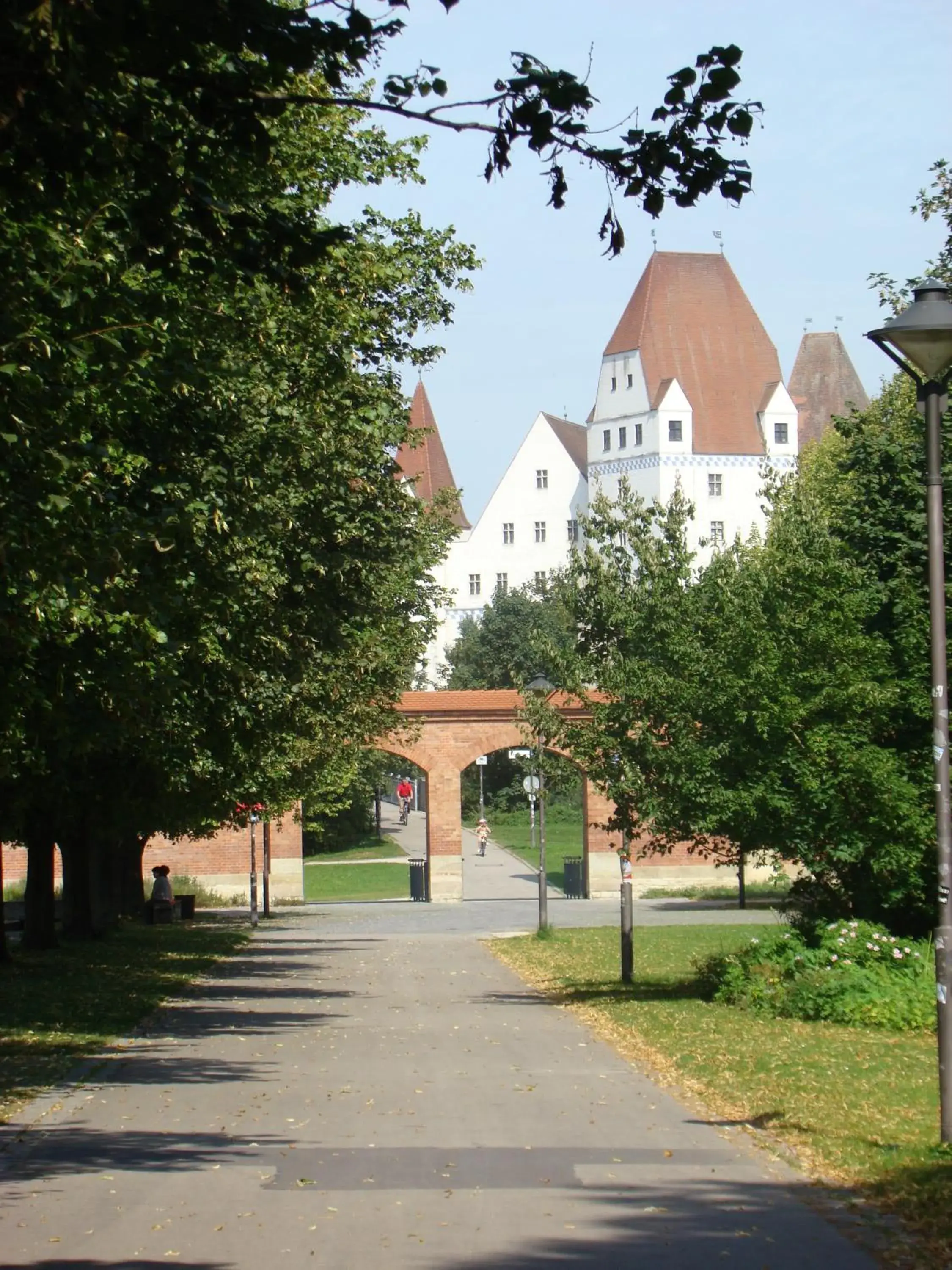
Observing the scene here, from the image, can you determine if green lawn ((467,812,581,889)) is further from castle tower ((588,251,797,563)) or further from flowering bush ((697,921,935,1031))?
flowering bush ((697,921,935,1031))

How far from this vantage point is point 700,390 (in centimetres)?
10494

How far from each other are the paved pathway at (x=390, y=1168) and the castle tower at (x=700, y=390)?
297 feet

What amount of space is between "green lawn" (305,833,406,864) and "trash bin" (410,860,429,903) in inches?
736

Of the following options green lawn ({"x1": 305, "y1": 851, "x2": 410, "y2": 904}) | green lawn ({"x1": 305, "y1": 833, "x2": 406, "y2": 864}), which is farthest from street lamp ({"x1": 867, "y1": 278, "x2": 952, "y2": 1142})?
green lawn ({"x1": 305, "y1": 833, "x2": 406, "y2": 864})

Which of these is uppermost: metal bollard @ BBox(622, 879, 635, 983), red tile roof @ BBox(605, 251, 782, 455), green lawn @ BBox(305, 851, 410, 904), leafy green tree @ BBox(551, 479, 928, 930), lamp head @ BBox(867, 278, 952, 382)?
red tile roof @ BBox(605, 251, 782, 455)

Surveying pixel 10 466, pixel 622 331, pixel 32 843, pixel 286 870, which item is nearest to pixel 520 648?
pixel 622 331

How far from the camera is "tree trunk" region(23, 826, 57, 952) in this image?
26.3 metres

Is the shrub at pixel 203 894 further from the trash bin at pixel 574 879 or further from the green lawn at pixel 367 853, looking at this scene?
the green lawn at pixel 367 853

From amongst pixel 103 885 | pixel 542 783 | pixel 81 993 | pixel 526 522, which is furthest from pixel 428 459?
pixel 81 993

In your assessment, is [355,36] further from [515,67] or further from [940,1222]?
[940,1222]

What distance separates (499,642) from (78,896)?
6112 centimetres

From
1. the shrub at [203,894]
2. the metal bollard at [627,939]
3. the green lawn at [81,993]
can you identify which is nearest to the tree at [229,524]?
the green lawn at [81,993]

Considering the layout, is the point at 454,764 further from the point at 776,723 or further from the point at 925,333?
the point at 925,333

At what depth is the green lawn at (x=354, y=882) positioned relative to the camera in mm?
53125
